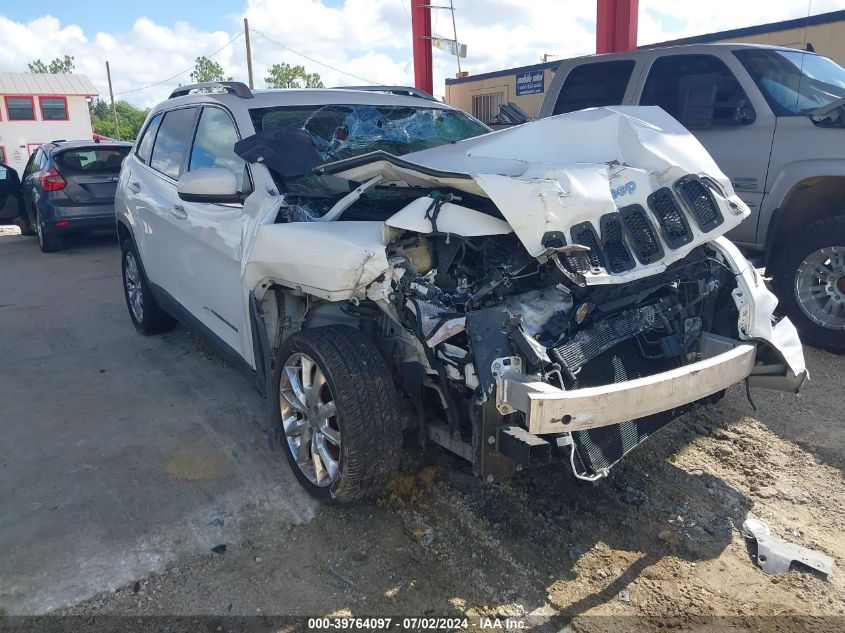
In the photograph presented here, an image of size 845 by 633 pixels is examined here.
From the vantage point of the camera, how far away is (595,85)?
6.47 meters

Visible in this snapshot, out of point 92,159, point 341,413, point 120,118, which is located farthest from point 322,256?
point 120,118

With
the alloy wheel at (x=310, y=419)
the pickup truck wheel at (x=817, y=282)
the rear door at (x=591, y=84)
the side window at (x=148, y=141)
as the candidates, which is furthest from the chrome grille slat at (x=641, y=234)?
the side window at (x=148, y=141)

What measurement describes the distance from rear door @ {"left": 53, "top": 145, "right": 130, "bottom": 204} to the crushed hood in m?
8.10

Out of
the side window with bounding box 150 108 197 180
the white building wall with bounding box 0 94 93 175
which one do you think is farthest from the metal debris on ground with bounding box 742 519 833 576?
the white building wall with bounding box 0 94 93 175

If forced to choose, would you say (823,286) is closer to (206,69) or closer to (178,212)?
(178,212)

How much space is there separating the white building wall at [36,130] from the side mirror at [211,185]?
39610 mm

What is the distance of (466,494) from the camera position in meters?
3.24

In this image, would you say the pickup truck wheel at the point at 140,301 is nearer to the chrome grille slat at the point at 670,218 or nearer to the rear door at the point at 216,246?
the rear door at the point at 216,246

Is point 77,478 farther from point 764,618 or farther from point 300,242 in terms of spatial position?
point 764,618

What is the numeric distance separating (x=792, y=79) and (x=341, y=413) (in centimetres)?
484

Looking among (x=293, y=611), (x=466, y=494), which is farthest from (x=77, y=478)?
(x=466, y=494)

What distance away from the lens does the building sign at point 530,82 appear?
14652mm

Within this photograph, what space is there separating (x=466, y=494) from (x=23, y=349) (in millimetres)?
4342

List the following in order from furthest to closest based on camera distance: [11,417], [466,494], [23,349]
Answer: [23,349]
[11,417]
[466,494]
